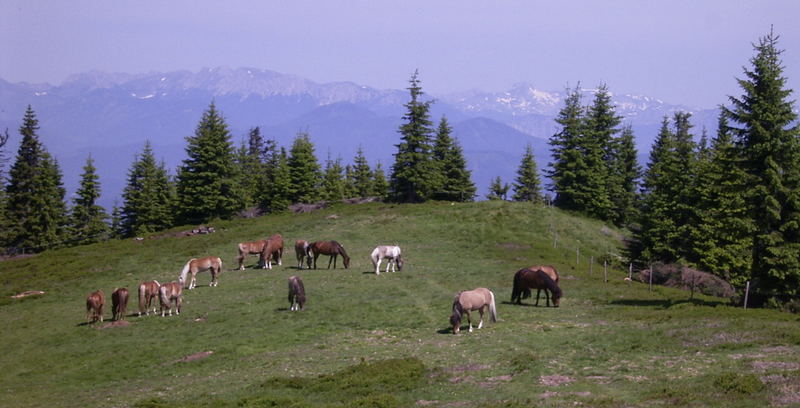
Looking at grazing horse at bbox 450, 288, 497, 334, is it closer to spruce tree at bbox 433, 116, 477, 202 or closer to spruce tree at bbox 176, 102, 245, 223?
spruce tree at bbox 433, 116, 477, 202

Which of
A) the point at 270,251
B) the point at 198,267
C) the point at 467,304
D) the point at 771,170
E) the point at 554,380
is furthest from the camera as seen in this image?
the point at 270,251

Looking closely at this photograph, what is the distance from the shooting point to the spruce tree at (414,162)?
7450 centimetres

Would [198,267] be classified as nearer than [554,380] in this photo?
No

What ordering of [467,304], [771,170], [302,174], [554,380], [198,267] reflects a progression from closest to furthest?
1. [554,380]
2. [467,304]
3. [771,170]
4. [198,267]
5. [302,174]

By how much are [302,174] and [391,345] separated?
6384 cm

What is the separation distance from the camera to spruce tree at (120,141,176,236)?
3263 inches

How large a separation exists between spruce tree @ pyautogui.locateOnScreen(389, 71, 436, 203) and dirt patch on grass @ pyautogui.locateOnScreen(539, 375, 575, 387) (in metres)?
56.0

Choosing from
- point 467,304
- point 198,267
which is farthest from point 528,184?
point 467,304

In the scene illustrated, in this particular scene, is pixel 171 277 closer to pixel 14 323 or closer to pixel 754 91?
pixel 14 323

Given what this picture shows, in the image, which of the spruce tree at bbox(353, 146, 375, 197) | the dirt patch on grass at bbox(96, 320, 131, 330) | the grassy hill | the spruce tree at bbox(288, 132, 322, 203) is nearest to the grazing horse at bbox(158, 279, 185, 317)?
the grassy hill

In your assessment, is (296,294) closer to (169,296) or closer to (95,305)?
(169,296)

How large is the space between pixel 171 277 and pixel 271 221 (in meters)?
27.3

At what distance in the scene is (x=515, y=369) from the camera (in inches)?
754

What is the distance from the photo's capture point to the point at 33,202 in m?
76.3
